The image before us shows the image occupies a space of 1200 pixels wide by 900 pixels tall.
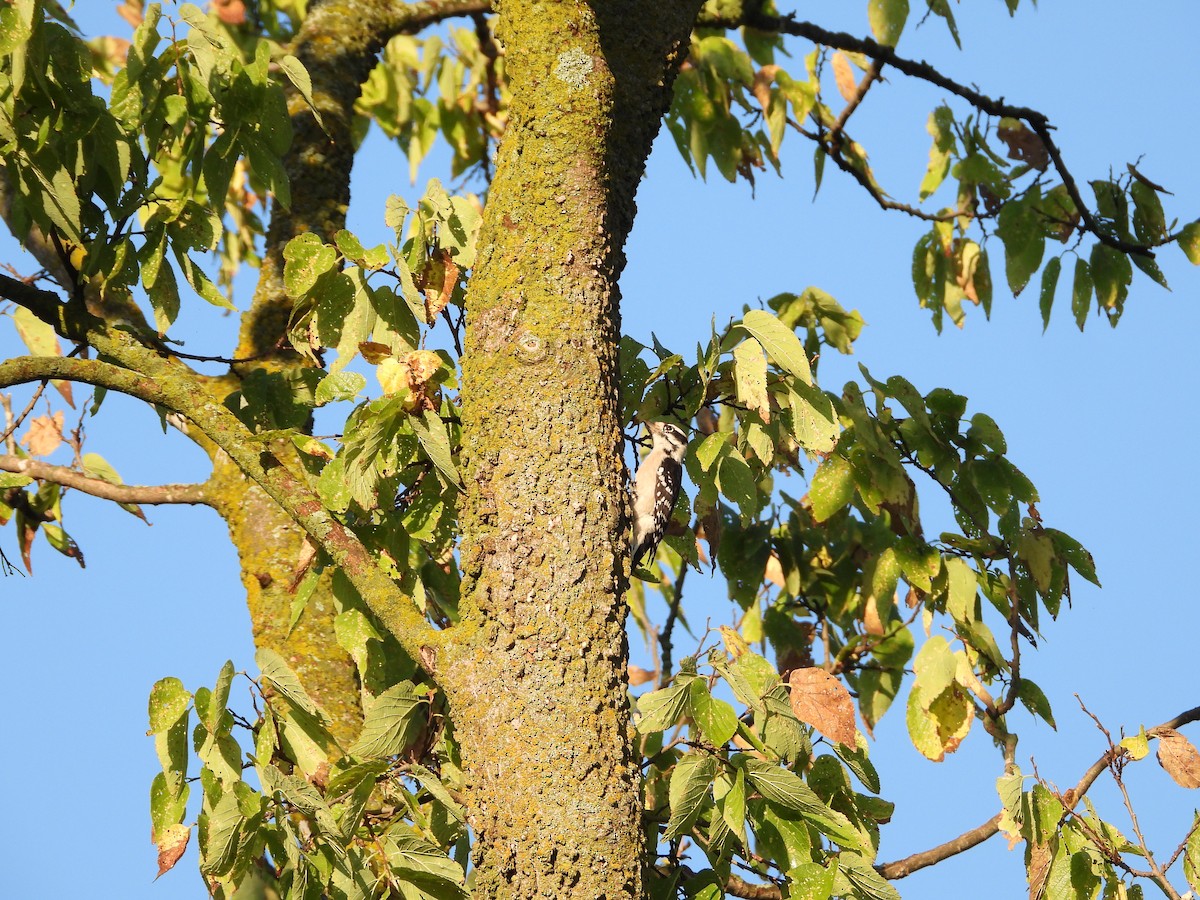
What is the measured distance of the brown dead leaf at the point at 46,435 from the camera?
3930mm

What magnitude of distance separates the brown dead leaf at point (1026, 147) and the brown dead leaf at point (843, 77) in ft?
1.93

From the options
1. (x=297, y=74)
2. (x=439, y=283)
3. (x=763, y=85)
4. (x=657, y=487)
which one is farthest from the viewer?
(x=763, y=85)

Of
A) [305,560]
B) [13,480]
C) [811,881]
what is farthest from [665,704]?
[13,480]

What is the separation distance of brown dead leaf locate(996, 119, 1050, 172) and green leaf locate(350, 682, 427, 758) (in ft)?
10.1

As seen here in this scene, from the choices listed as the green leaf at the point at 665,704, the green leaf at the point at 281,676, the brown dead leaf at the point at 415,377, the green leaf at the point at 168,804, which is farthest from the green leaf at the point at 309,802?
the brown dead leaf at the point at 415,377

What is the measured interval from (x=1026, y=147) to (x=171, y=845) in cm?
348

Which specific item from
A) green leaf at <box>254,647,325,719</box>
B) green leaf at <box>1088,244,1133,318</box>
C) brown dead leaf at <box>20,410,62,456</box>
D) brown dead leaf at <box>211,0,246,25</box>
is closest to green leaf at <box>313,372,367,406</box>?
green leaf at <box>254,647,325,719</box>

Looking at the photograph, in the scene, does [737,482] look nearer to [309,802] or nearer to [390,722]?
[390,722]

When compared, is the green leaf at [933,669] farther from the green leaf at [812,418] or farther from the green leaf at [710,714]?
the green leaf at [710,714]

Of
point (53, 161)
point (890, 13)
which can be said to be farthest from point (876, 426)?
point (53, 161)

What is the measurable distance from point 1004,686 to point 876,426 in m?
0.71

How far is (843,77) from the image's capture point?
4484 millimetres

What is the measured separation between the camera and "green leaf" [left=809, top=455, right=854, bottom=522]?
312 centimetres

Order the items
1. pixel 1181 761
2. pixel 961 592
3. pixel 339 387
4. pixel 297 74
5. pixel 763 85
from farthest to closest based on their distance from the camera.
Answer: pixel 763 85
pixel 961 592
pixel 297 74
pixel 1181 761
pixel 339 387
